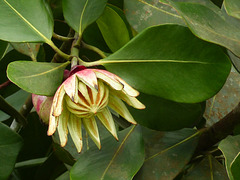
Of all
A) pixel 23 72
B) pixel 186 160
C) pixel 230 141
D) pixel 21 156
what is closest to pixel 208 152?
pixel 186 160

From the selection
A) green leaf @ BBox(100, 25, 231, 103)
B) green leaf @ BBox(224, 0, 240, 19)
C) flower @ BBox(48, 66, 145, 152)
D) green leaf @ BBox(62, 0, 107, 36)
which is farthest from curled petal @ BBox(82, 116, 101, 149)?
green leaf @ BBox(224, 0, 240, 19)

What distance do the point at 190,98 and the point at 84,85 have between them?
0.67 feet

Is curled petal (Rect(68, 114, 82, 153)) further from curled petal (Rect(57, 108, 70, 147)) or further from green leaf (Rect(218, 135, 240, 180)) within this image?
green leaf (Rect(218, 135, 240, 180))

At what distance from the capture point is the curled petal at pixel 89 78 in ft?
2.62

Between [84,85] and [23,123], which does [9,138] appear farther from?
[84,85]

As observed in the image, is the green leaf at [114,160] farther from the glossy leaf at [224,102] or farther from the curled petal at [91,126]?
the glossy leaf at [224,102]

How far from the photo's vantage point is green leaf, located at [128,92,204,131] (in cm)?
99

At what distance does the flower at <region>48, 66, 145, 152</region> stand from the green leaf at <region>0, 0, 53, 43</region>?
140 millimetres

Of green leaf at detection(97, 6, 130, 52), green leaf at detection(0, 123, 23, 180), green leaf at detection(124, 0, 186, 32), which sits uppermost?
green leaf at detection(124, 0, 186, 32)

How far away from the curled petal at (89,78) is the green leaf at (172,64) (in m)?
0.09

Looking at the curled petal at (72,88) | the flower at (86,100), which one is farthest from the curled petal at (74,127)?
the curled petal at (72,88)

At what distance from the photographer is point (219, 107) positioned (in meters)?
1.22

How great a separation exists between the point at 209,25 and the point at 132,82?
187mm

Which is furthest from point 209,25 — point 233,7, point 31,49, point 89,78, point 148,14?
point 31,49
